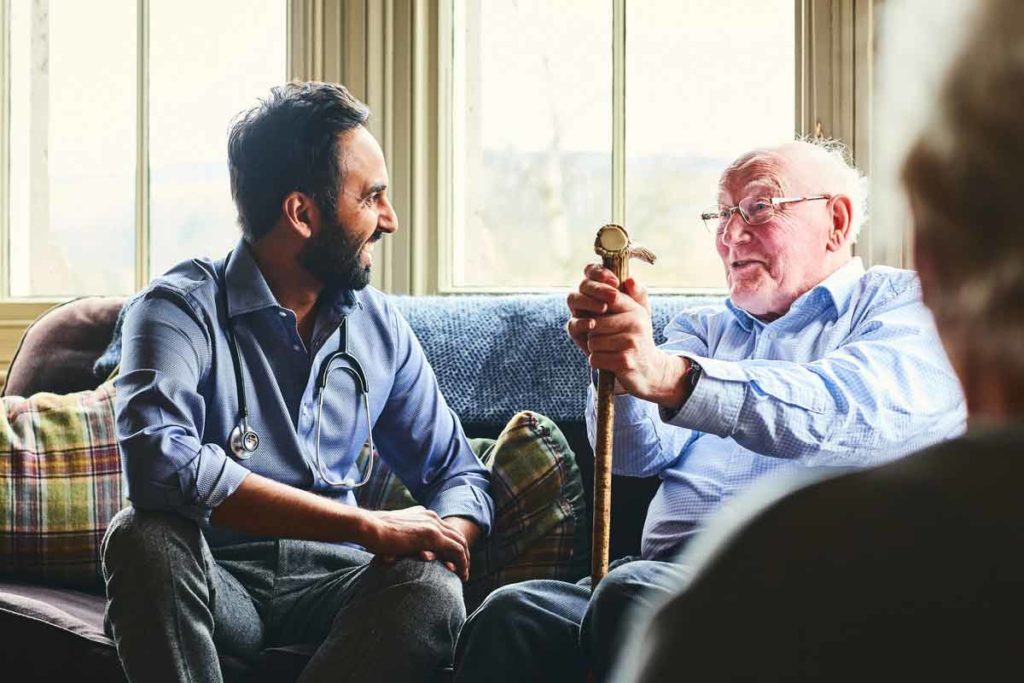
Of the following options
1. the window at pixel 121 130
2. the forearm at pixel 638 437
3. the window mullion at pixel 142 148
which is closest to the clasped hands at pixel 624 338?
the forearm at pixel 638 437

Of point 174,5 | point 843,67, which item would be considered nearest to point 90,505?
point 174,5

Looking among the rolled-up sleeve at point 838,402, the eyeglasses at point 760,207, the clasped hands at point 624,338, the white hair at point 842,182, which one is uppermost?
the white hair at point 842,182

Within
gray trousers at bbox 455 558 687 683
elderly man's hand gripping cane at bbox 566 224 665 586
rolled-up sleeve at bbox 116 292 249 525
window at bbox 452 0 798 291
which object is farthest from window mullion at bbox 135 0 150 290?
gray trousers at bbox 455 558 687 683

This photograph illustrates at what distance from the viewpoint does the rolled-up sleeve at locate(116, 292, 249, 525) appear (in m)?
1.85

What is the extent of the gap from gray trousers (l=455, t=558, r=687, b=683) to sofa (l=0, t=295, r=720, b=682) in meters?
0.42

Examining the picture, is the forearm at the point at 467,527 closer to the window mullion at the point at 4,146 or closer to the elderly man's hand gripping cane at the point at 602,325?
the elderly man's hand gripping cane at the point at 602,325

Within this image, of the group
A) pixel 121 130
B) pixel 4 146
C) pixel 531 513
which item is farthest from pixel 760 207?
pixel 4 146

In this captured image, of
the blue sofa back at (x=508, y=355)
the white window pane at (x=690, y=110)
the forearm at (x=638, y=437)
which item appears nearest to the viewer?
the forearm at (x=638, y=437)

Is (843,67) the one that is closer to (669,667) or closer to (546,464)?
(546,464)

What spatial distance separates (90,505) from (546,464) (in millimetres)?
843

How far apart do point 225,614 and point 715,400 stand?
824mm

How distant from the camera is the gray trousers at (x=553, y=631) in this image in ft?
5.86

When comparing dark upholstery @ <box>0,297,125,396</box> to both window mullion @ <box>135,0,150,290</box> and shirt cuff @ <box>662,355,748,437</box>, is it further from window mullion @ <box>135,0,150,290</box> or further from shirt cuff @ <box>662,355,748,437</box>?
shirt cuff @ <box>662,355,748,437</box>

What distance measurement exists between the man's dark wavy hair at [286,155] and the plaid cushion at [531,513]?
542mm
